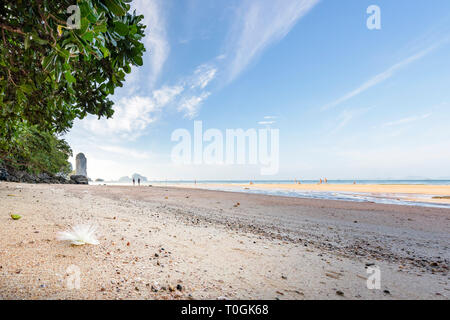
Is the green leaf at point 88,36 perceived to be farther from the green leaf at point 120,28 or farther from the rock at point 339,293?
the rock at point 339,293

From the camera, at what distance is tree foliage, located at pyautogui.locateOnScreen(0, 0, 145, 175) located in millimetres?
1478

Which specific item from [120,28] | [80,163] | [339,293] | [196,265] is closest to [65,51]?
[120,28]

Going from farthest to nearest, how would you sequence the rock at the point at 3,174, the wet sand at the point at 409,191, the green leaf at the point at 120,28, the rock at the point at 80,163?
the rock at the point at 80,163, the rock at the point at 3,174, the wet sand at the point at 409,191, the green leaf at the point at 120,28

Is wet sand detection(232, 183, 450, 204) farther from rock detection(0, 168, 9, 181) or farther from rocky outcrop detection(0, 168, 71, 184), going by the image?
rock detection(0, 168, 9, 181)

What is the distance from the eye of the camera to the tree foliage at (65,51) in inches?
58.2

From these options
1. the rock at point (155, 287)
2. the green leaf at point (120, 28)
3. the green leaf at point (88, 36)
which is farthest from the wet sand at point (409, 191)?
the green leaf at point (88, 36)

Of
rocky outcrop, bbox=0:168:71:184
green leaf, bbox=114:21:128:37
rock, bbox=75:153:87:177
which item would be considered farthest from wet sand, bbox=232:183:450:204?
rock, bbox=75:153:87:177

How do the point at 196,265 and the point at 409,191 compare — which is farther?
the point at 409,191

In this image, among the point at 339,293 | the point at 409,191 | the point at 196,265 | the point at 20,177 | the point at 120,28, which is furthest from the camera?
the point at 20,177

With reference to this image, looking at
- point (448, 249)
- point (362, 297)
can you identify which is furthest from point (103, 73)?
point (448, 249)

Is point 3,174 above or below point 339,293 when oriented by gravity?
above

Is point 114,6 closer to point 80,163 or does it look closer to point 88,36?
point 88,36

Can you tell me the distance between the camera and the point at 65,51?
152 centimetres

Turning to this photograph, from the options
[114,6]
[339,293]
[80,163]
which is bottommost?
[339,293]
